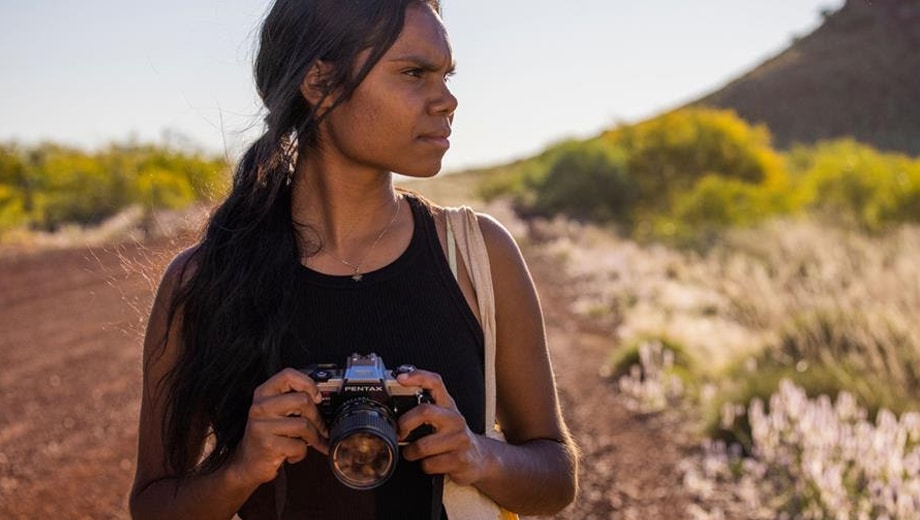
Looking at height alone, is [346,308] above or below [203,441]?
above

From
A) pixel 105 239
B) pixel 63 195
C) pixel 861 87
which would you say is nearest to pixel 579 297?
pixel 105 239

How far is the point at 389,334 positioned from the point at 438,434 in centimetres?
33

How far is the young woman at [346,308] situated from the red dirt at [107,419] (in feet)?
0.97

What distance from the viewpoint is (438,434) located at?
1.84 metres

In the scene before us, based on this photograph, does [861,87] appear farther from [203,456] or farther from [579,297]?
[203,456]

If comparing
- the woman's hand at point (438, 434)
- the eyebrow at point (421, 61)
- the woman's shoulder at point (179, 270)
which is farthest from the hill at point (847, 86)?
the woman's hand at point (438, 434)

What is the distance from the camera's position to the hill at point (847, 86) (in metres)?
59.0

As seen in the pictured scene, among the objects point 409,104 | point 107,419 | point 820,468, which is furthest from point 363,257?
point 107,419

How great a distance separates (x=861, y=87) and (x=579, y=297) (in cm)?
6295

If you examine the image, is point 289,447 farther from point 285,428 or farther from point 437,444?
point 437,444

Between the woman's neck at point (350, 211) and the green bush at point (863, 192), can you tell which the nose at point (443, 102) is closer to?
the woman's neck at point (350, 211)

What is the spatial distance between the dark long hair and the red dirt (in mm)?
247

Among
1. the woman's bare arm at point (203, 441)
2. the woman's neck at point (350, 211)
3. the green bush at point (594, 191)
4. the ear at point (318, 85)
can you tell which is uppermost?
the ear at point (318, 85)

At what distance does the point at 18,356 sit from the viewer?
9.98m
